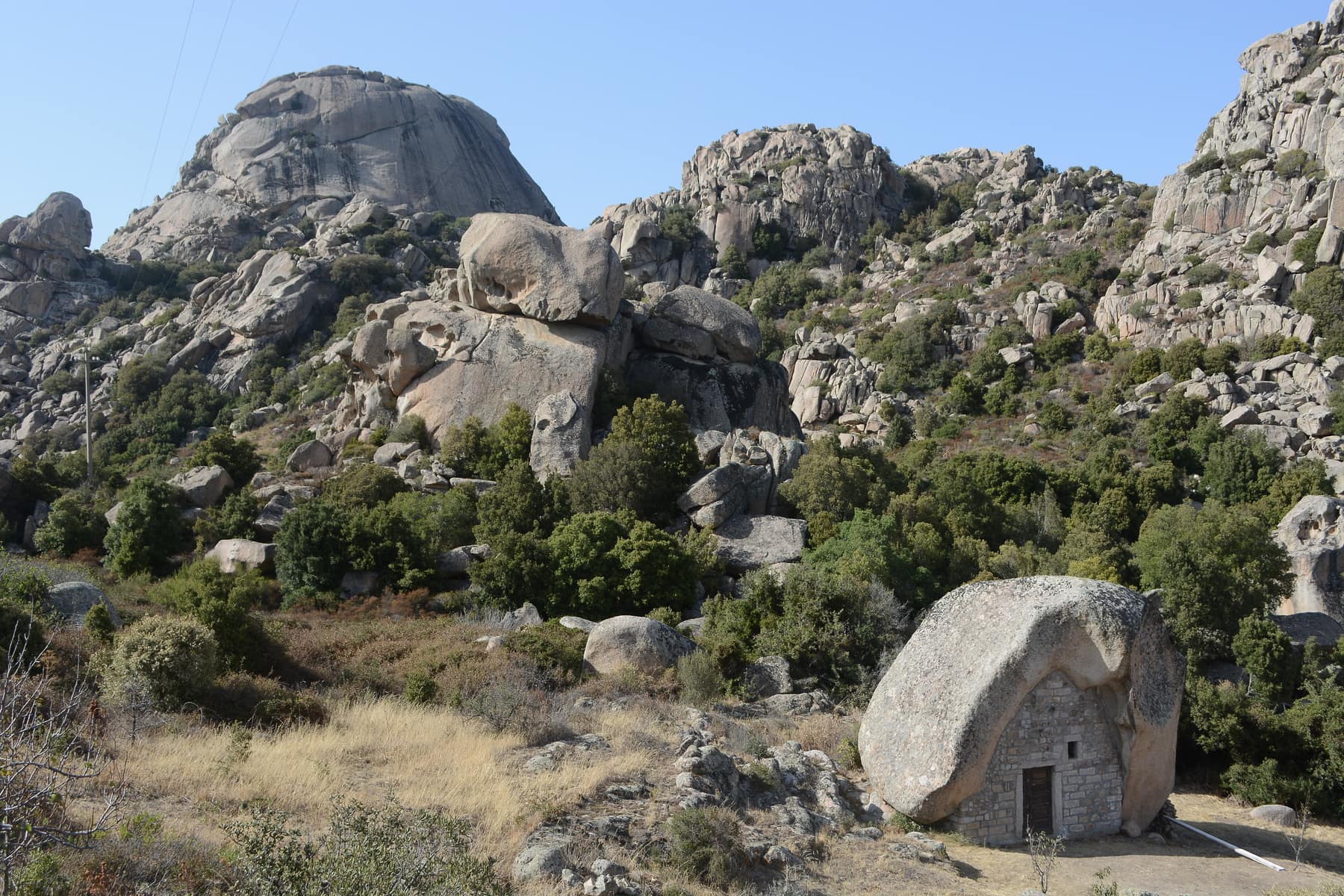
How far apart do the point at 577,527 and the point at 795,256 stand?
170 ft

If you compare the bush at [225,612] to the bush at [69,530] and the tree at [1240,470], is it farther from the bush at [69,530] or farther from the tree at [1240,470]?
the tree at [1240,470]

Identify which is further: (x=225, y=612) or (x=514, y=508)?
(x=514, y=508)

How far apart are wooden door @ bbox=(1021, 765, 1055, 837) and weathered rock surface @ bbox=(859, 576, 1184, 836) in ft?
3.32

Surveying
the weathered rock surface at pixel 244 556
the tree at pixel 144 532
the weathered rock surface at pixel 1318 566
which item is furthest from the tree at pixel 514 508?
the weathered rock surface at pixel 1318 566

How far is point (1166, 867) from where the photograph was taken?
41.5ft

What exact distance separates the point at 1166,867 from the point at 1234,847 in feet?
6.60

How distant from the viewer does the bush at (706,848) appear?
10195mm

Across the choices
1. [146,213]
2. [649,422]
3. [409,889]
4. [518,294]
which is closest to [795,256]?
[518,294]

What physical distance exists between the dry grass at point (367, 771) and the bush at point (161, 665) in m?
1.06

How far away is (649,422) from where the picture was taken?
29000mm

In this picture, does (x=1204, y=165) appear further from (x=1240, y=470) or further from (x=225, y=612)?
(x=225, y=612)

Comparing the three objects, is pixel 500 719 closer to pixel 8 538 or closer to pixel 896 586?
pixel 896 586

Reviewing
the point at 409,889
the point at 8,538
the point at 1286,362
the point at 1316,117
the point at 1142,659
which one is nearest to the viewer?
the point at 409,889

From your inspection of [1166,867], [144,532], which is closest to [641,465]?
[144,532]
